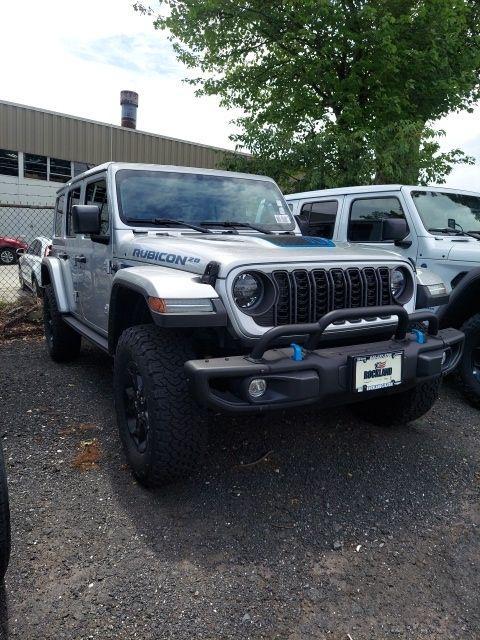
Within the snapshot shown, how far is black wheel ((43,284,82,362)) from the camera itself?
16.1 ft

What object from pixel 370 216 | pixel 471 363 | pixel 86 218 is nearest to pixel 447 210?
pixel 370 216

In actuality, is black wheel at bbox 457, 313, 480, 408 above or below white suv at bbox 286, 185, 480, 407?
below

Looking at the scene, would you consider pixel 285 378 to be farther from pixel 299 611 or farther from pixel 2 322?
pixel 2 322

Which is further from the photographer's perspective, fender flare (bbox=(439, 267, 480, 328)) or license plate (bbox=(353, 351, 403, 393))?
fender flare (bbox=(439, 267, 480, 328))

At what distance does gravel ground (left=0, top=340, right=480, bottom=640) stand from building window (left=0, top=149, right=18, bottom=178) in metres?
19.8

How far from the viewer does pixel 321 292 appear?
2684 mm

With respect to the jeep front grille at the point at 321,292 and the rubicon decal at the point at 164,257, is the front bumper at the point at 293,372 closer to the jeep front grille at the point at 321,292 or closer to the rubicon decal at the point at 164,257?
the jeep front grille at the point at 321,292

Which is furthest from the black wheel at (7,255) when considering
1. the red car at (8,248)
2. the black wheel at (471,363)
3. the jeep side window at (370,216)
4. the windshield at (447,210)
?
the black wheel at (471,363)

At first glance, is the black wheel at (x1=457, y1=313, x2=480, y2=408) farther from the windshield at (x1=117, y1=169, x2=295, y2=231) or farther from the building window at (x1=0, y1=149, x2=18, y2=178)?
the building window at (x1=0, y1=149, x2=18, y2=178)

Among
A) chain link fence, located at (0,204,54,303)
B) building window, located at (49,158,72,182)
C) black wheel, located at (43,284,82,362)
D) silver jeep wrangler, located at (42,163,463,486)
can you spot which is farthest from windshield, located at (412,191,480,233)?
building window, located at (49,158,72,182)

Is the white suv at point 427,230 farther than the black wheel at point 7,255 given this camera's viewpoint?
No

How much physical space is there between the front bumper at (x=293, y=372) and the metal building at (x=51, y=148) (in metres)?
18.4

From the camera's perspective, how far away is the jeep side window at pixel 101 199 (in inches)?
146

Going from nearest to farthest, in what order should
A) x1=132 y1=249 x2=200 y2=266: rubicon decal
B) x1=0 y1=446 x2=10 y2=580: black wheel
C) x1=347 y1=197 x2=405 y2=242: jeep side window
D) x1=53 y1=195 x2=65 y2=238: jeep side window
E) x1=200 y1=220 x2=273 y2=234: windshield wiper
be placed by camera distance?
x1=0 y1=446 x2=10 y2=580: black wheel, x1=132 y1=249 x2=200 y2=266: rubicon decal, x1=200 y1=220 x2=273 y2=234: windshield wiper, x1=347 y1=197 x2=405 y2=242: jeep side window, x1=53 y1=195 x2=65 y2=238: jeep side window
